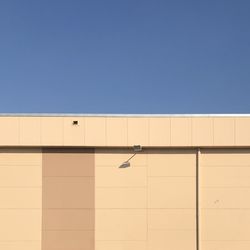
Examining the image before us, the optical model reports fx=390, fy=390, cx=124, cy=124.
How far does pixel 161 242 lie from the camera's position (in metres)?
10.1

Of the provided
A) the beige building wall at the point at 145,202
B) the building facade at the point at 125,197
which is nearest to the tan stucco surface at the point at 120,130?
the building facade at the point at 125,197

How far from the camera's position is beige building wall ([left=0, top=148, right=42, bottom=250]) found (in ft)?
33.1

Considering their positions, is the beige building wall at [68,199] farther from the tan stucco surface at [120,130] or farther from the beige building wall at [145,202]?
the tan stucco surface at [120,130]

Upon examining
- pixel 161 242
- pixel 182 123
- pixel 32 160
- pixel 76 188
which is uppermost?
pixel 182 123

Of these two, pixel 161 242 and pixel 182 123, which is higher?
pixel 182 123

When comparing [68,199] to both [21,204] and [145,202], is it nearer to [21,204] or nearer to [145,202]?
[21,204]

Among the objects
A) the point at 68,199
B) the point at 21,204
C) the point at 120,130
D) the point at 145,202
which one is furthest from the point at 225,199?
the point at 21,204

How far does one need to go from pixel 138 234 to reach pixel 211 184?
90.8 inches

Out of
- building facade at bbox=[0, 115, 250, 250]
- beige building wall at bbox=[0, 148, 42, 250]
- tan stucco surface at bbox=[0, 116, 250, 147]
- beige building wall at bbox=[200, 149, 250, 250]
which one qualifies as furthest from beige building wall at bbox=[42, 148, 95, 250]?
beige building wall at bbox=[200, 149, 250, 250]

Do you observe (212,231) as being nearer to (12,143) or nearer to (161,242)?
(161,242)

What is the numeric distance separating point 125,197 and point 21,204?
2713 millimetres

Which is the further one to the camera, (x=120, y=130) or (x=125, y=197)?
(x=125, y=197)

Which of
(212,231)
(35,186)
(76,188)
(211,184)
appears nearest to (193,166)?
(211,184)

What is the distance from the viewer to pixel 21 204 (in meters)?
10.2
